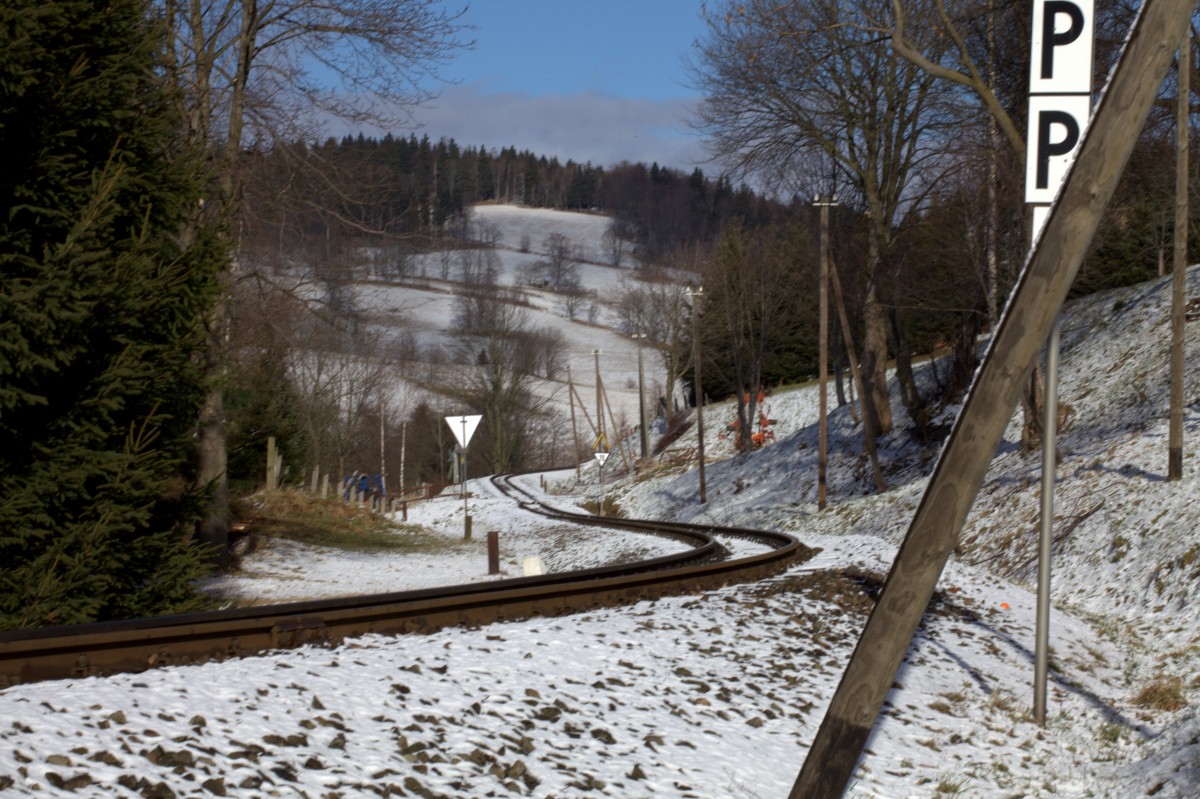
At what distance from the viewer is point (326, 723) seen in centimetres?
611

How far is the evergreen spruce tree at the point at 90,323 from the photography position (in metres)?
9.33

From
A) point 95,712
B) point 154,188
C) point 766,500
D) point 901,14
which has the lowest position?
point 766,500

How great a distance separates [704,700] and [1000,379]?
4.04m

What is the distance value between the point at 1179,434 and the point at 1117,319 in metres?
11.8

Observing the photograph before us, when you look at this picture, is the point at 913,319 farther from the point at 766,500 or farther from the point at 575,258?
the point at 575,258

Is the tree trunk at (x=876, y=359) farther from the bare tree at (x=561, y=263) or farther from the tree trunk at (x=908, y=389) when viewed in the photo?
the bare tree at (x=561, y=263)

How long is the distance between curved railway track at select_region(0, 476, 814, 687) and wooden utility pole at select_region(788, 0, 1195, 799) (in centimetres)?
430

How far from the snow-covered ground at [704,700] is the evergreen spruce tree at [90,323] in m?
3.39

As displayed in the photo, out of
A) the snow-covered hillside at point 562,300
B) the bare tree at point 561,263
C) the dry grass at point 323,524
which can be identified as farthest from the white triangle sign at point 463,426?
the bare tree at point 561,263

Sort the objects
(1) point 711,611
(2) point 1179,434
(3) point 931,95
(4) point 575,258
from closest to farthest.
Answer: (1) point 711,611
(2) point 1179,434
(3) point 931,95
(4) point 575,258

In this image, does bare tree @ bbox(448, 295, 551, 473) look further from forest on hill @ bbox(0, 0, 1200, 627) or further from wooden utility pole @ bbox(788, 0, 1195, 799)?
wooden utility pole @ bbox(788, 0, 1195, 799)

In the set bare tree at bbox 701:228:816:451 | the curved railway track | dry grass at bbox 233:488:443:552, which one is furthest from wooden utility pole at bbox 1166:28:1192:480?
bare tree at bbox 701:228:816:451

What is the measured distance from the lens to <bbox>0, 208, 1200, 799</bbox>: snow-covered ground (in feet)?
18.2

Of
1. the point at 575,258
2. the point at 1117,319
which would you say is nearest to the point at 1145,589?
the point at 1117,319
